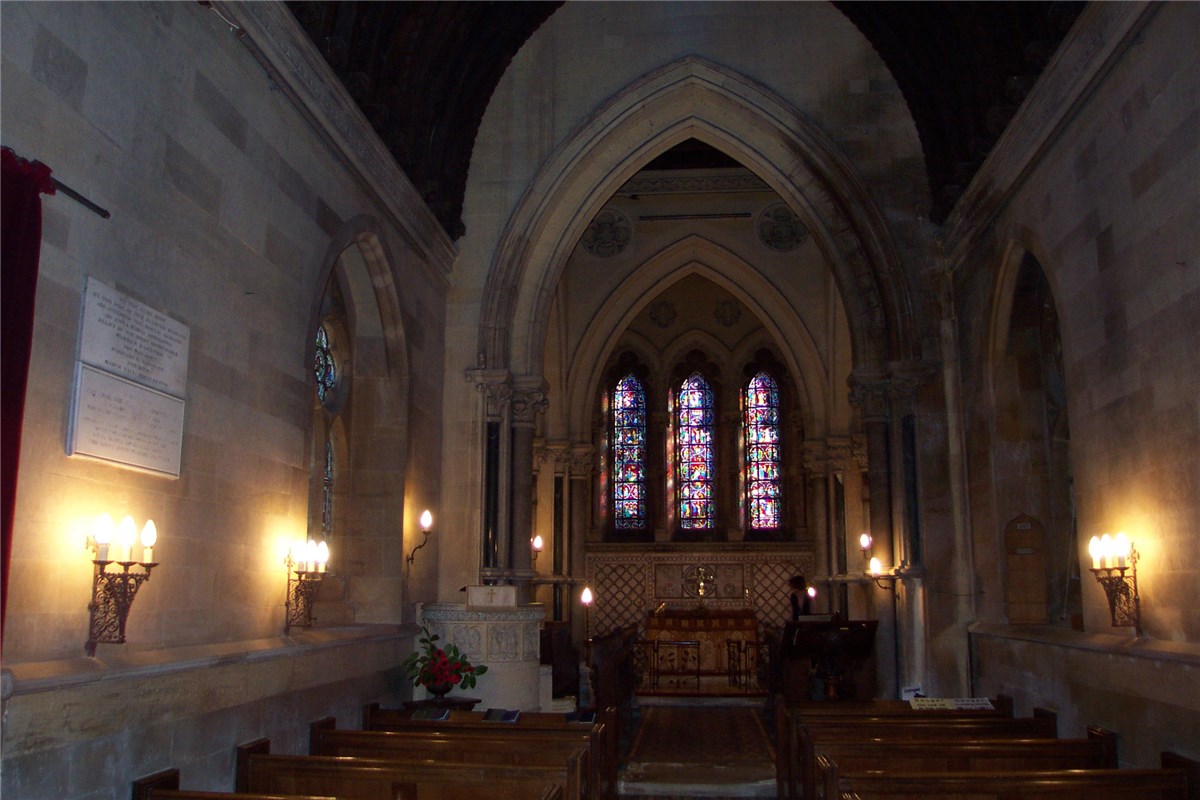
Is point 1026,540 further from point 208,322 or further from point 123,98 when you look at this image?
point 123,98

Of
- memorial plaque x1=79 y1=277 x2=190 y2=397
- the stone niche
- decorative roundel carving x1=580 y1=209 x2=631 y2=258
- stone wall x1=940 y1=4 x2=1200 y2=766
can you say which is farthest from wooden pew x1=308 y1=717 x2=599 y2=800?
decorative roundel carving x1=580 y1=209 x2=631 y2=258

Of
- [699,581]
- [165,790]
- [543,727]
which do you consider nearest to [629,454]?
[699,581]

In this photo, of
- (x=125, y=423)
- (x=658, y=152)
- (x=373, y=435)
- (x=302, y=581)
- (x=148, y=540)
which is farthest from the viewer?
(x=658, y=152)

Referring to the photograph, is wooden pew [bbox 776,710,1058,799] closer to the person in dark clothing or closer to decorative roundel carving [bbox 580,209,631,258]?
the person in dark clothing

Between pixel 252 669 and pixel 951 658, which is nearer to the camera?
pixel 252 669

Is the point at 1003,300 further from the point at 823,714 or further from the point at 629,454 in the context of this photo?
the point at 629,454

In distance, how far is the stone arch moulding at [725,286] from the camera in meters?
17.6

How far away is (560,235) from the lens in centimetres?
1193

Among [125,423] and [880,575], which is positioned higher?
[125,423]

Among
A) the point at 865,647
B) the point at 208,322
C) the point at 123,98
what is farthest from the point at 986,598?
the point at 123,98

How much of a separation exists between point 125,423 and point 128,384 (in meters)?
0.19

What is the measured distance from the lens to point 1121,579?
6.40 meters

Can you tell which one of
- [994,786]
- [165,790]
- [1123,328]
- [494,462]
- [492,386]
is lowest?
[165,790]

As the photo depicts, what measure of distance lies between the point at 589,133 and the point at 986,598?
6.26 meters
